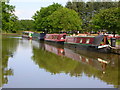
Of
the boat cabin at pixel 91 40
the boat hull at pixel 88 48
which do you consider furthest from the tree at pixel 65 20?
the boat hull at pixel 88 48

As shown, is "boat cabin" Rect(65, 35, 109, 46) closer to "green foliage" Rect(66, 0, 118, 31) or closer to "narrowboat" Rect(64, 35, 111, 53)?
"narrowboat" Rect(64, 35, 111, 53)

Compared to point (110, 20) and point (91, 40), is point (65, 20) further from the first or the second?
point (91, 40)

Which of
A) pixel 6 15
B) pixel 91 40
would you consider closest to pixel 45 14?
pixel 91 40

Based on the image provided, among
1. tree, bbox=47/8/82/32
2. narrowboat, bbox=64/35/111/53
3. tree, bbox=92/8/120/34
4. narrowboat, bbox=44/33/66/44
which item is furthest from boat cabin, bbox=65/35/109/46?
tree, bbox=47/8/82/32

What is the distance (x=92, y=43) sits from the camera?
2605cm

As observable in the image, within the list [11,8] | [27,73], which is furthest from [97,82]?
[11,8]

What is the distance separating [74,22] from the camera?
1933 inches

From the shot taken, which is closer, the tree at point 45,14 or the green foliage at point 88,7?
the tree at point 45,14

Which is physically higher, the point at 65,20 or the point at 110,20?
the point at 65,20

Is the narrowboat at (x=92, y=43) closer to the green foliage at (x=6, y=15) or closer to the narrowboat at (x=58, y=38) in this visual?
the narrowboat at (x=58, y=38)

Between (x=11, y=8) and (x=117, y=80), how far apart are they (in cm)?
1591

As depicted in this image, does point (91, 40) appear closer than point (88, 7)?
Yes

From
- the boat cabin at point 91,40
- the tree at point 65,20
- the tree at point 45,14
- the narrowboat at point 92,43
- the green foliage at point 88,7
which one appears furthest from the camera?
the green foliage at point 88,7

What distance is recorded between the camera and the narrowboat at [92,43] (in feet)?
77.5
